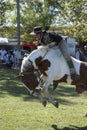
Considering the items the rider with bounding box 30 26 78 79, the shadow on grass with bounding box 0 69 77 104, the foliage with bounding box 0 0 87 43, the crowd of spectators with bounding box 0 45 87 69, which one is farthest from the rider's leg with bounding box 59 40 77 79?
the foliage with bounding box 0 0 87 43

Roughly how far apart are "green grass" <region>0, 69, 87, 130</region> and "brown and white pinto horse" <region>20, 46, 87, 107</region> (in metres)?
0.50

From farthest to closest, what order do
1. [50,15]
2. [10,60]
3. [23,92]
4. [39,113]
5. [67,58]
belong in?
[50,15] < [10,60] < [23,92] < [39,113] < [67,58]

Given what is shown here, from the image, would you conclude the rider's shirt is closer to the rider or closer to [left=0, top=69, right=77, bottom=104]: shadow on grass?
the rider

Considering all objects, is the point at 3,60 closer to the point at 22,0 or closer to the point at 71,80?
the point at 22,0

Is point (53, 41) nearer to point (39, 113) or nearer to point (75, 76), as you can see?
point (75, 76)

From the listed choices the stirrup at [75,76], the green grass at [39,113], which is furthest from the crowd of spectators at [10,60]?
the stirrup at [75,76]

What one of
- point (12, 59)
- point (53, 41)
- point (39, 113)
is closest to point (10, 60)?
point (12, 59)

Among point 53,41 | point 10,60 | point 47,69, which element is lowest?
point 10,60

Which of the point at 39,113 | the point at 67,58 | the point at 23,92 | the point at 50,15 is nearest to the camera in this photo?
the point at 67,58

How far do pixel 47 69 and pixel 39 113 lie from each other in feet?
4.11

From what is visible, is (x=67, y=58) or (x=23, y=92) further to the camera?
(x=23, y=92)

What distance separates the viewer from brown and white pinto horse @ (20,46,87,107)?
28.7ft

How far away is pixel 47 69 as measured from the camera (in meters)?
8.81

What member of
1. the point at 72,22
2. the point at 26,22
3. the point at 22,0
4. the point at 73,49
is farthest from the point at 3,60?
the point at 26,22
